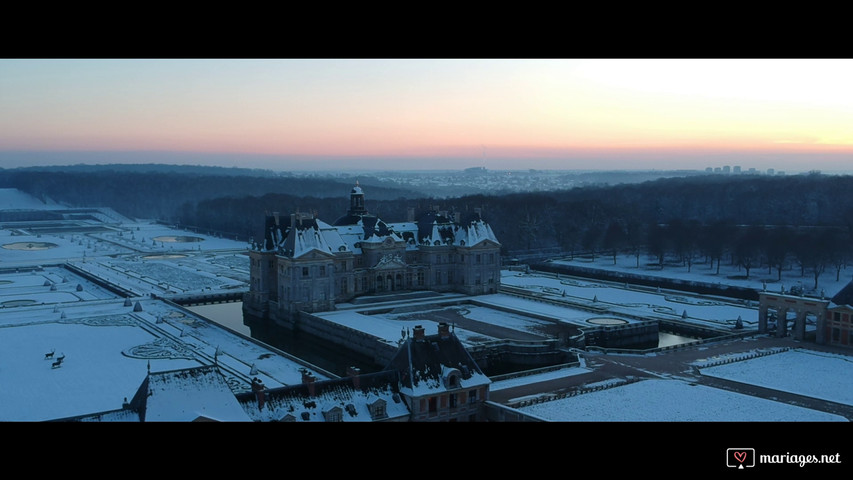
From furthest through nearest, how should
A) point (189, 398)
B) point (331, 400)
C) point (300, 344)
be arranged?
point (300, 344) < point (331, 400) < point (189, 398)

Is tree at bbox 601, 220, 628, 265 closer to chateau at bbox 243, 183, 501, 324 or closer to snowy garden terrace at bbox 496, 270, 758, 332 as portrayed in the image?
snowy garden terrace at bbox 496, 270, 758, 332

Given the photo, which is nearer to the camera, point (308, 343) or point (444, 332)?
point (444, 332)

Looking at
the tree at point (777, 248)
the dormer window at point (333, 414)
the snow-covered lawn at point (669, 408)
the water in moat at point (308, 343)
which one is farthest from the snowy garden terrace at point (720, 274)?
the dormer window at point (333, 414)

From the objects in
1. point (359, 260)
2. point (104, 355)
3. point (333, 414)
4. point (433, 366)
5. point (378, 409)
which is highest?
point (359, 260)

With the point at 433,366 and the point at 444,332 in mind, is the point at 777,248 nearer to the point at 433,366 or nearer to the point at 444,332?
the point at 444,332

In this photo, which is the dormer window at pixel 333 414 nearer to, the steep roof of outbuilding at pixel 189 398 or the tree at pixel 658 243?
the steep roof of outbuilding at pixel 189 398

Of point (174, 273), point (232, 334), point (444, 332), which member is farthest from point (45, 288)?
point (444, 332)
